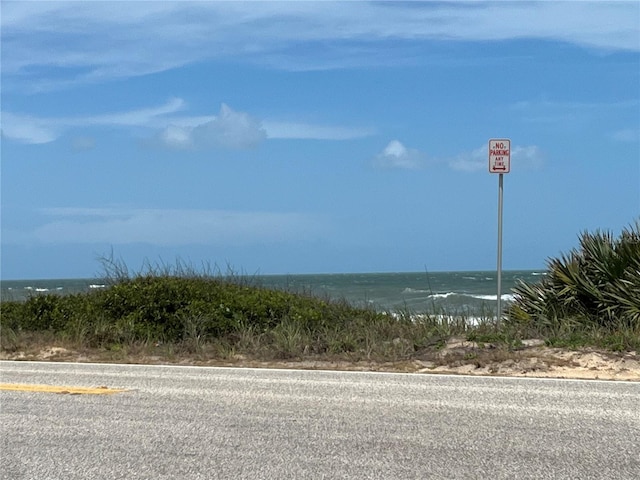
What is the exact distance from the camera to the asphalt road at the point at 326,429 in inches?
231

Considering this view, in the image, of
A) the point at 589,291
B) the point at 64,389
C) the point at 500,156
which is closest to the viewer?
the point at 64,389

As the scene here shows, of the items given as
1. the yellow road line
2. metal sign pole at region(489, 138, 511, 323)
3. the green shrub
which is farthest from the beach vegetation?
the yellow road line

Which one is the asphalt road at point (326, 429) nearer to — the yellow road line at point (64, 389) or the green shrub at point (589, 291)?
the yellow road line at point (64, 389)

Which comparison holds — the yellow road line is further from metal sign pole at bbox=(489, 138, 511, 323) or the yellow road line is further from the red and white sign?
the red and white sign

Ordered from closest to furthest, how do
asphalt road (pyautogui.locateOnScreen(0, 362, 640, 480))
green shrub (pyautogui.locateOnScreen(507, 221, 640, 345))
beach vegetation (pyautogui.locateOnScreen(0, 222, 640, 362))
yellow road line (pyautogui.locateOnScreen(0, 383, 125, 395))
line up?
asphalt road (pyautogui.locateOnScreen(0, 362, 640, 480)) → yellow road line (pyautogui.locateOnScreen(0, 383, 125, 395)) → beach vegetation (pyautogui.locateOnScreen(0, 222, 640, 362)) → green shrub (pyautogui.locateOnScreen(507, 221, 640, 345))

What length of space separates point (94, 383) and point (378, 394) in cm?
340

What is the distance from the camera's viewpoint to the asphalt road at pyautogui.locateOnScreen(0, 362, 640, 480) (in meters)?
5.88

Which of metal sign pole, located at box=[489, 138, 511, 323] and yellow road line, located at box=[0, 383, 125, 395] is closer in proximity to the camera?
yellow road line, located at box=[0, 383, 125, 395]

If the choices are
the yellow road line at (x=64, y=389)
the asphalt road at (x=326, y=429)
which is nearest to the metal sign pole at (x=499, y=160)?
the asphalt road at (x=326, y=429)

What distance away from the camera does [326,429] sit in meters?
6.95

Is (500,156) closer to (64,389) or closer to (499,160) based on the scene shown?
(499,160)

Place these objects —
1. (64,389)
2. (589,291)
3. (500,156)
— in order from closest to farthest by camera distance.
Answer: (64,389), (500,156), (589,291)

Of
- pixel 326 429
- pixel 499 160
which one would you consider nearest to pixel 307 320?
pixel 499 160

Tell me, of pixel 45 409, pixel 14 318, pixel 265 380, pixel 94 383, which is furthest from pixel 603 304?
pixel 14 318
